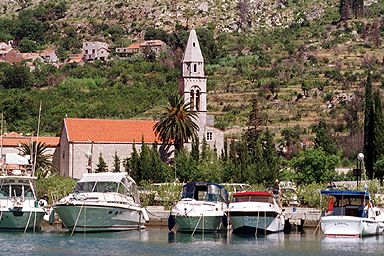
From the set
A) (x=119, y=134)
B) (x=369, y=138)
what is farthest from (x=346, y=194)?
(x=119, y=134)

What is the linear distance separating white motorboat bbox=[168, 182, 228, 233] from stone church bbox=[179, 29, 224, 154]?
42877 millimetres

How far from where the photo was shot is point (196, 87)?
104938 millimetres

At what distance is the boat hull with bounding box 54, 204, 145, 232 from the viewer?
193 ft

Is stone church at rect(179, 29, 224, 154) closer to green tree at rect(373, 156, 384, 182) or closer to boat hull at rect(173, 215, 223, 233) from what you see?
green tree at rect(373, 156, 384, 182)

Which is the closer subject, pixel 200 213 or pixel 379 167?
pixel 200 213

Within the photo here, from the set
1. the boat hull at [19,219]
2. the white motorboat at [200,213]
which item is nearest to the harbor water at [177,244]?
the white motorboat at [200,213]

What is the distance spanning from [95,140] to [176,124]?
8.00 m

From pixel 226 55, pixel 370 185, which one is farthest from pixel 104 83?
pixel 370 185

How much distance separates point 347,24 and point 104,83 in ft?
146

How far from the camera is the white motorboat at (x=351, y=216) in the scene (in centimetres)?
5775

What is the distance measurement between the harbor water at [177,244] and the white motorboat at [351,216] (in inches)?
23.5

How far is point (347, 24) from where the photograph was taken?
177m

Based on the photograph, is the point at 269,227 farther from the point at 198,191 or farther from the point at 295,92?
the point at 295,92

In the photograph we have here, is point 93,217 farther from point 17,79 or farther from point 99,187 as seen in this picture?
point 17,79
